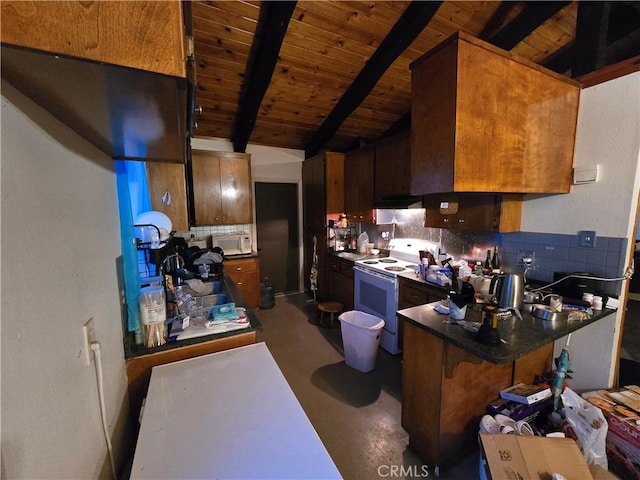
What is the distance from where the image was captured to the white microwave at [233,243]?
12.9ft

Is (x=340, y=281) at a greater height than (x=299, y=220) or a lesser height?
lesser

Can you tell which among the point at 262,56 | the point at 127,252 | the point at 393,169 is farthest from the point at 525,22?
the point at 127,252

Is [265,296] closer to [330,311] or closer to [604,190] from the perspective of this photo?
[330,311]

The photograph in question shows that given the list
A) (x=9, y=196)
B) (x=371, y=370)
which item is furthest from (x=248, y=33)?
(x=371, y=370)

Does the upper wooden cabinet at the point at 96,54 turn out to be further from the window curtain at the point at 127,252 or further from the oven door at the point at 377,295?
the oven door at the point at 377,295

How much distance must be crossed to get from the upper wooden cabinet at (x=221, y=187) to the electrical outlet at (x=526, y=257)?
3373mm

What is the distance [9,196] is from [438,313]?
1.84 meters

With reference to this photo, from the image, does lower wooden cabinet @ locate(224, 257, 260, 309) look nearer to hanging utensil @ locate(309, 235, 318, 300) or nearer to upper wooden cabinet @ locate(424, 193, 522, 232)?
hanging utensil @ locate(309, 235, 318, 300)

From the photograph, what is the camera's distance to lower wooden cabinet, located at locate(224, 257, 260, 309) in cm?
385

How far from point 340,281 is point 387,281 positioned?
1.11 metres

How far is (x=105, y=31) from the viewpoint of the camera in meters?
0.43

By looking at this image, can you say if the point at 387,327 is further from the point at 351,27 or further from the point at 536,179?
the point at 351,27

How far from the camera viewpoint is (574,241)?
186cm
